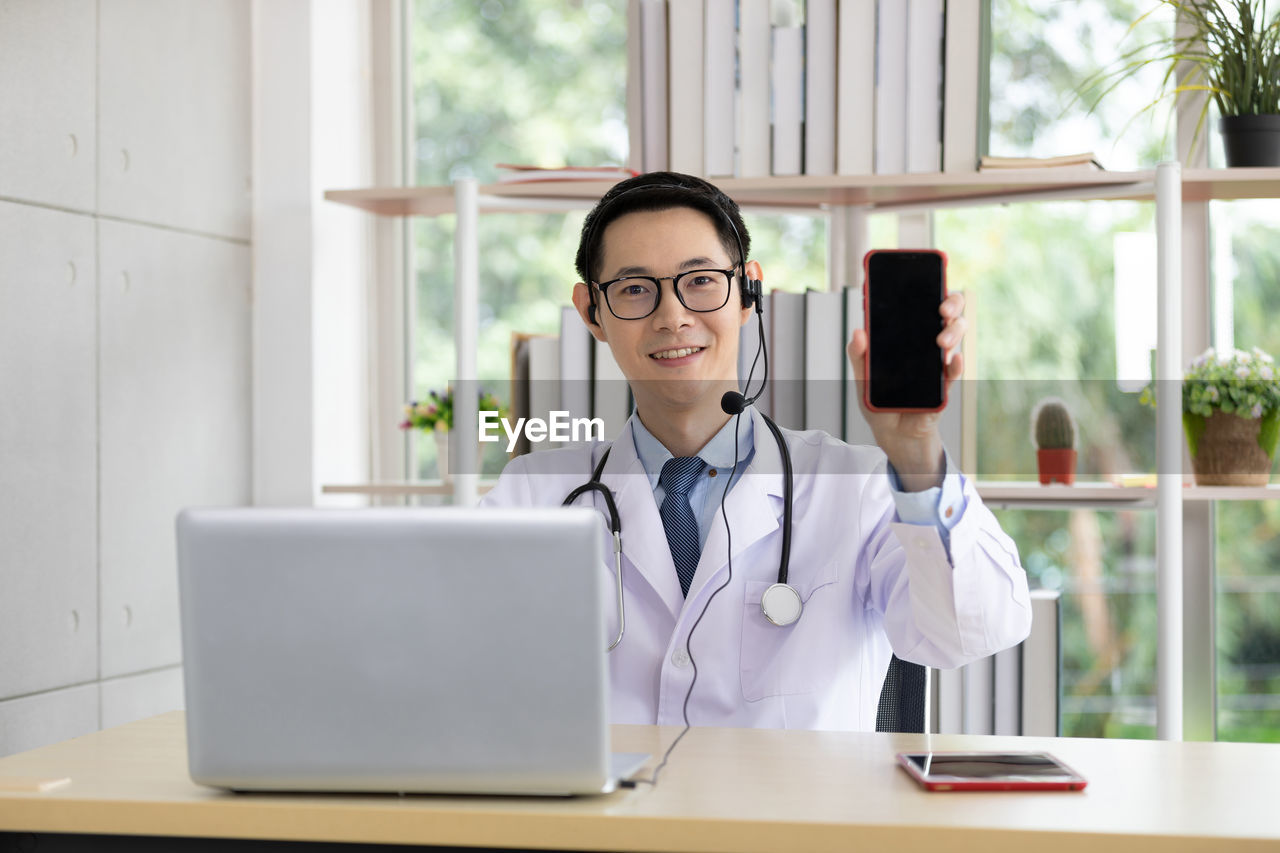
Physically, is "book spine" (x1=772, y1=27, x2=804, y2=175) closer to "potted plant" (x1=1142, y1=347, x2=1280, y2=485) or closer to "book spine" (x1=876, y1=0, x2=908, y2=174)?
"book spine" (x1=876, y1=0, x2=908, y2=174)

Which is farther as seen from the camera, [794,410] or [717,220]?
[794,410]

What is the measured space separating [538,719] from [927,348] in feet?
1.75

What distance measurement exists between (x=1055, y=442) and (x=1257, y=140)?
62 cm

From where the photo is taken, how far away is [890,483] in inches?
50.1

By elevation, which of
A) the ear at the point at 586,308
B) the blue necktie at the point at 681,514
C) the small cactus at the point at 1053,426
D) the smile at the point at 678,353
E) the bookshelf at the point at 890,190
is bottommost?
the blue necktie at the point at 681,514

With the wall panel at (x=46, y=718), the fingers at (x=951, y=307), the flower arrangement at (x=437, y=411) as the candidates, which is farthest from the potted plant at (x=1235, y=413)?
the wall panel at (x=46, y=718)

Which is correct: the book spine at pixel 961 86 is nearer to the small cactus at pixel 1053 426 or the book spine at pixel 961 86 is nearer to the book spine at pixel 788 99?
the book spine at pixel 788 99

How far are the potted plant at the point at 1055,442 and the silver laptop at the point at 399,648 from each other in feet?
4.72

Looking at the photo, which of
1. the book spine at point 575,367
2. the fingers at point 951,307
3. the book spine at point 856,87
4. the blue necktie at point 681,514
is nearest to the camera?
the fingers at point 951,307

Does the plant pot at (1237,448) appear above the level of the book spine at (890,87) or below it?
below

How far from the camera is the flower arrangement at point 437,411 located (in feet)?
7.64

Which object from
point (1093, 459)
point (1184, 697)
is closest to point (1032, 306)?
point (1093, 459)

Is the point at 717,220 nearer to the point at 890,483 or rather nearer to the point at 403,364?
the point at 890,483

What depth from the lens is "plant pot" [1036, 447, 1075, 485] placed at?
2.15 metres
